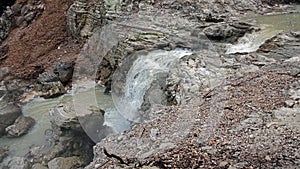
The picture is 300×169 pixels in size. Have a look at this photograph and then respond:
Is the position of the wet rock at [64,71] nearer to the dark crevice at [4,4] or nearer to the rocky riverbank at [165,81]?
the rocky riverbank at [165,81]

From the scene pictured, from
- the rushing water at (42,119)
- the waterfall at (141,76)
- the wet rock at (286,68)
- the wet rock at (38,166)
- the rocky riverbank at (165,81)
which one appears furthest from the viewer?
the waterfall at (141,76)

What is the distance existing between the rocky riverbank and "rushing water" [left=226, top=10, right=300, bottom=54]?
20cm

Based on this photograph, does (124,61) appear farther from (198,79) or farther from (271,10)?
(271,10)

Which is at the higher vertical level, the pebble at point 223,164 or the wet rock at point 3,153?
the pebble at point 223,164

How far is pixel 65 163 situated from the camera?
590cm

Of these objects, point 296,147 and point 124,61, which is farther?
point 124,61

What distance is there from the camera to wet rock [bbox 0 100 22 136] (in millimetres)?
8038

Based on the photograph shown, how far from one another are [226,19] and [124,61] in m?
3.15

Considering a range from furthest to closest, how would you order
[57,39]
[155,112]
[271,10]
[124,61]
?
[57,39] → [271,10] → [124,61] → [155,112]

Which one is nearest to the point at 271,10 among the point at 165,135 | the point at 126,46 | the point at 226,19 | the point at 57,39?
the point at 226,19

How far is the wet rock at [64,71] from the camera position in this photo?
998 centimetres

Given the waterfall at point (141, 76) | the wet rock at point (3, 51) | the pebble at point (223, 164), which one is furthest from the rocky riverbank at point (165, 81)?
the waterfall at point (141, 76)

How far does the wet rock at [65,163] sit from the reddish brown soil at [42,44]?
518 centimetres

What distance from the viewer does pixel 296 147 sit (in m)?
3.43
